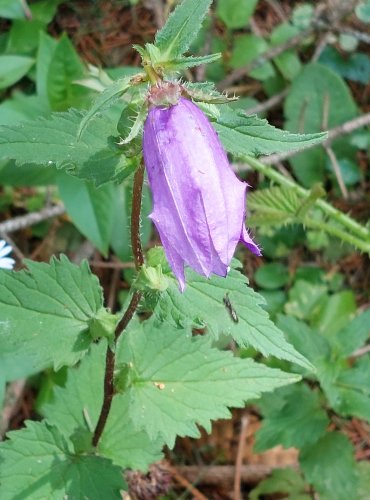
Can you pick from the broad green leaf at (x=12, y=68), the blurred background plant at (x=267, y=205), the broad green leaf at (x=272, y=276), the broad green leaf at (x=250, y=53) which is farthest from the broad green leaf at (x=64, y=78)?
the broad green leaf at (x=272, y=276)

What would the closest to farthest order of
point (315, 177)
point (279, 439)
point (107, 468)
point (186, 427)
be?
point (186, 427)
point (107, 468)
point (279, 439)
point (315, 177)

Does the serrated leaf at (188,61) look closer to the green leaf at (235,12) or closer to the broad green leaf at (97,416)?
the broad green leaf at (97,416)

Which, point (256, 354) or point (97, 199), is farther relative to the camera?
point (256, 354)

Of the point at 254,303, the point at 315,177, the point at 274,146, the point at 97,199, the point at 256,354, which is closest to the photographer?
the point at 274,146

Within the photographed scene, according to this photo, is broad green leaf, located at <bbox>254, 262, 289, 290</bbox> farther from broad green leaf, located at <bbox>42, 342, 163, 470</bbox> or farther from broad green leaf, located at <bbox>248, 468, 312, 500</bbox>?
broad green leaf, located at <bbox>42, 342, 163, 470</bbox>

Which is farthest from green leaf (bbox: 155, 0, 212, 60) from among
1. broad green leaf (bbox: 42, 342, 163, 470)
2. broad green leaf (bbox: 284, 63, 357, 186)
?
broad green leaf (bbox: 284, 63, 357, 186)

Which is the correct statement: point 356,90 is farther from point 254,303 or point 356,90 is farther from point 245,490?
point 254,303

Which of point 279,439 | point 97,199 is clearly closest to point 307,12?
point 97,199

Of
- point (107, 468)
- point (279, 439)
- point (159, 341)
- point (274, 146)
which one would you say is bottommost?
point (279, 439)
